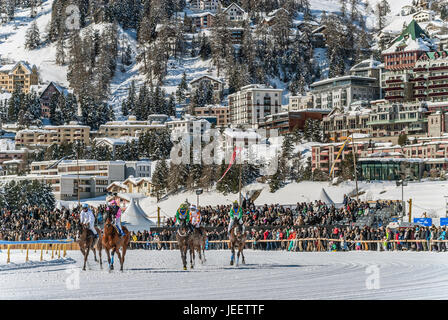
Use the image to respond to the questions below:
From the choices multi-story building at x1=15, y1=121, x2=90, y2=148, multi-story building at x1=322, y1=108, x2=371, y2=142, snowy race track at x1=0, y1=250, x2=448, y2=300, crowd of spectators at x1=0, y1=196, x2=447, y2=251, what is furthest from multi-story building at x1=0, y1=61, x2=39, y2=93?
snowy race track at x1=0, y1=250, x2=448, y2=300

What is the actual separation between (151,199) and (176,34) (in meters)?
97.6

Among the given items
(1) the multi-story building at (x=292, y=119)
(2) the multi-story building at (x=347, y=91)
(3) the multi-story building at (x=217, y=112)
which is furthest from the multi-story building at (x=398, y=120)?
(3) the multi-story building at (x=217, y=112)

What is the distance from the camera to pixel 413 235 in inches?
1238

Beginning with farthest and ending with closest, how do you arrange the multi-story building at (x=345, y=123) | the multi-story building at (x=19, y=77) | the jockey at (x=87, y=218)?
the multi-story building at (x=19, y=77), the multi-story building at (x=345, y=123), the jockey at (x=87, y=218)

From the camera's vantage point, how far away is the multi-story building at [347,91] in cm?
13962

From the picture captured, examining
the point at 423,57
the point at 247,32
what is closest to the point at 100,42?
the point at 247,32

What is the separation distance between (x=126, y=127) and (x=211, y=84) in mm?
25747

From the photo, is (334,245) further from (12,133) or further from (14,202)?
(12,133)

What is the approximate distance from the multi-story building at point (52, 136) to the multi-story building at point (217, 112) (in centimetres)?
2253

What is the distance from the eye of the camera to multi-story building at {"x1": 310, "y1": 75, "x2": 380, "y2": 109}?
140m

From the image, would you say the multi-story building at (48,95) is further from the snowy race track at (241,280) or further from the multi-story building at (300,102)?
the snowy race track at (241,280)

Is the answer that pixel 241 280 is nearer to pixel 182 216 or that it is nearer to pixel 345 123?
pixel 182 216

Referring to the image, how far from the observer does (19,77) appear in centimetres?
19462

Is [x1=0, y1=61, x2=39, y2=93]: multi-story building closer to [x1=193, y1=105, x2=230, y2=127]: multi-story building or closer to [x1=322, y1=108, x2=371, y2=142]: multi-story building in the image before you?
[x1=193, y1=105, x2=230, y2=127]: multi-story building
